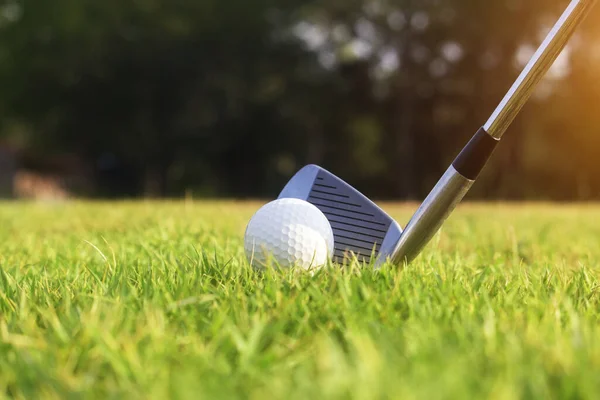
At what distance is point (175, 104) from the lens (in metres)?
28.0

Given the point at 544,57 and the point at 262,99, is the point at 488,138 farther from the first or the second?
the point at 262,99

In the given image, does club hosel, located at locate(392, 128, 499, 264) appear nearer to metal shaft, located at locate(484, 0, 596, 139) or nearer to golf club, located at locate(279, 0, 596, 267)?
golf club, located at locate(279, 0, 596, 267)

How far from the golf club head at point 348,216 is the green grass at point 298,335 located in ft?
1.05

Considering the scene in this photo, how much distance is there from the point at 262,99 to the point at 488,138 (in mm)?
25870

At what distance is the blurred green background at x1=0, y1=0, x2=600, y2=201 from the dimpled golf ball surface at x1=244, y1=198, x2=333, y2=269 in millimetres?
23011

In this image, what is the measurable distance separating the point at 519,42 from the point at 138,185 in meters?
17.9

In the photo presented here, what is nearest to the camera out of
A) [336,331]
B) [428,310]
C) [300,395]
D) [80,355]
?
[300,395]

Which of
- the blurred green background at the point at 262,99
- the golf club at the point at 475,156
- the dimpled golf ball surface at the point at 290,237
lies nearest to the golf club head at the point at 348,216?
the golf club at the point at 475,156

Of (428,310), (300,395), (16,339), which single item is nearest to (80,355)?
(16,339)

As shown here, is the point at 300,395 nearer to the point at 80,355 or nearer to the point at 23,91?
the point at 80,355

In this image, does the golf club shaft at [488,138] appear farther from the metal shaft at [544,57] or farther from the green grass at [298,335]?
the green grass at [298,335]

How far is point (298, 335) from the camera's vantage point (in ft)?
5.16

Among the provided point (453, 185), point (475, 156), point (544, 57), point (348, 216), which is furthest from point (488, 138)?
point (348, 216)

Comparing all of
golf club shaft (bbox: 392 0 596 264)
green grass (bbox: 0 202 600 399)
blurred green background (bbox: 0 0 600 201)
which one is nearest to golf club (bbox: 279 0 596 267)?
golf club shaft (bbox: 392 0 596 264)
